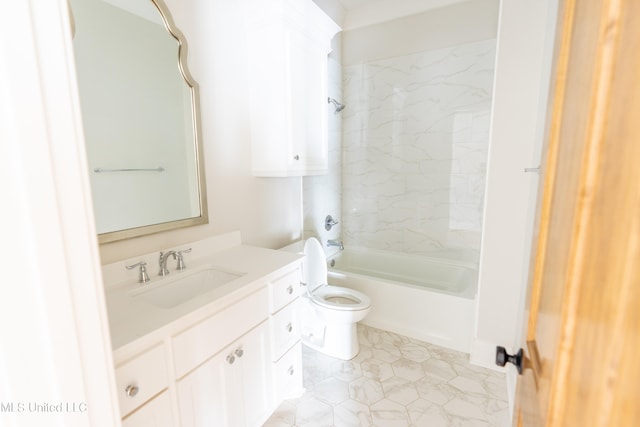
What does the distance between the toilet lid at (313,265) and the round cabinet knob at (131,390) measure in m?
1.43

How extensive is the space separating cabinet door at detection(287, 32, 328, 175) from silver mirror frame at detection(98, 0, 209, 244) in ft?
1.81

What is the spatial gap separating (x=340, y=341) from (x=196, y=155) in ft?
5.21

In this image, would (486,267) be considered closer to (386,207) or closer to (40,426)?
(386,207)

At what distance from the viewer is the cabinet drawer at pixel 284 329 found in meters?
1.46

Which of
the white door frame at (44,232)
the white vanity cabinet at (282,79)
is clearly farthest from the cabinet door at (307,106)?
the white door frame at (44,232)

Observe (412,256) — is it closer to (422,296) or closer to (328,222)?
(422,296)

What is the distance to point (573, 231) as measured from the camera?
0.42m

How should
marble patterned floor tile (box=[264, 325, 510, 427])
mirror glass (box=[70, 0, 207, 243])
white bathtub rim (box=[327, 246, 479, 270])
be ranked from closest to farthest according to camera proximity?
mirror glass (box=[70, 0, 207, 243])
marble patterned floor tile (box=[264, 325, 510, 427])
white bathtub rim (box=[327, 246, 479, 270])

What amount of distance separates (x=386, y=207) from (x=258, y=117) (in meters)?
1.77

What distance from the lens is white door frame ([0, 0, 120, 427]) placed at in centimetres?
38

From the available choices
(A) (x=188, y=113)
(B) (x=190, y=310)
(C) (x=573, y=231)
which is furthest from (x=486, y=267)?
(A) (x=188, y=113)

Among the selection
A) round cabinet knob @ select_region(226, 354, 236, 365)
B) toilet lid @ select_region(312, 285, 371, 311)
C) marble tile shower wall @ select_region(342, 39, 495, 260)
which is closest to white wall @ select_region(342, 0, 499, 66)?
marble tile shower wall @ select_region(342, 39, 495, 260)

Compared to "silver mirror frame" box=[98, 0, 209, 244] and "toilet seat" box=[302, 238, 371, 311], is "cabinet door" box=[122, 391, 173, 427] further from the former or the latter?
"toilet seat" box=[302, 238, 371, 311]

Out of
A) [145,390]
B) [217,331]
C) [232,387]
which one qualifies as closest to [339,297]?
[232,387]
